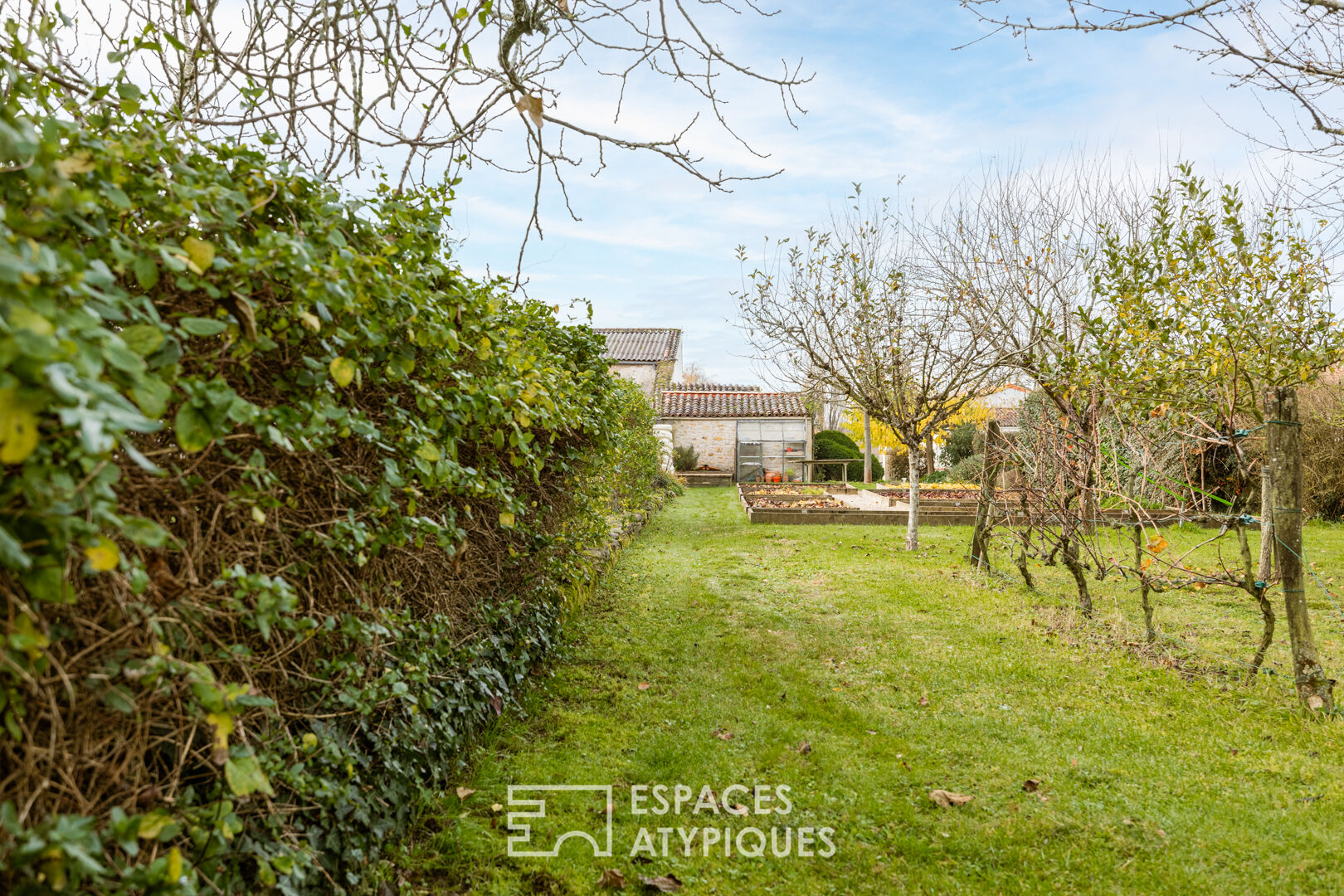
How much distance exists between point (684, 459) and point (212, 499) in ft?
83.9

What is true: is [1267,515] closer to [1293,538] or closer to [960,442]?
[1293,538]

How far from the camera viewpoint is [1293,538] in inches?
189

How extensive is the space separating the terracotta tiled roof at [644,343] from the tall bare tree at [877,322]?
17.7 m

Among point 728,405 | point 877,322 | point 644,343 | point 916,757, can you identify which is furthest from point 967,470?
point 916,757

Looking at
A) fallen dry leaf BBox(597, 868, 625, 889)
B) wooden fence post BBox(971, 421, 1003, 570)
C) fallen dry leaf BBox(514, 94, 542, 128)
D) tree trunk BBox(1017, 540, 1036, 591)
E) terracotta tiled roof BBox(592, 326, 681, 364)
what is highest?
terracotta tiled roof BBox(592, 326, 681, 364)

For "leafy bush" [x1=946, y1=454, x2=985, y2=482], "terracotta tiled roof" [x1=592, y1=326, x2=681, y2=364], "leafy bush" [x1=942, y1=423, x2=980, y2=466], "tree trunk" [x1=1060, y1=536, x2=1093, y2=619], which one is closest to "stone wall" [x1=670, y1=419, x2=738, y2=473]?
"terracotta tiled roof" [x1=592, y1=326, x2=681, y2=364]

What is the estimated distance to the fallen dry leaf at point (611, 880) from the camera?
289cm

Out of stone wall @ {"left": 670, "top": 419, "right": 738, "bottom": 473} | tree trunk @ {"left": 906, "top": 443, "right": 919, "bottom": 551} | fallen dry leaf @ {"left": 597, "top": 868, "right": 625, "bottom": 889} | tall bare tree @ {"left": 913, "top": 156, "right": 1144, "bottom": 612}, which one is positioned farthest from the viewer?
stone wall @ {"left": 670, "top": 419, "right": 738, "bottom": 473}

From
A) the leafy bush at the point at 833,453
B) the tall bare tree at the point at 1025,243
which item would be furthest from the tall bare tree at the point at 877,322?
the leafy bush at the point at 833,453

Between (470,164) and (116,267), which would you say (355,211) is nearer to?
(116,267)

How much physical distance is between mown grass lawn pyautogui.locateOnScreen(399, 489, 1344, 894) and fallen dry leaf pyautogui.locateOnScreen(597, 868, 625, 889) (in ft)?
0.14

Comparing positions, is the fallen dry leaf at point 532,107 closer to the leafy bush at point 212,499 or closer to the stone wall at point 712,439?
the leafy bush at point 212,499

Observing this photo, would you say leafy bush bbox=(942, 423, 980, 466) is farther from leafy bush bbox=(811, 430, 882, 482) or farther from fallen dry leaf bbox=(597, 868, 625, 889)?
fallen dry leaf bbox=(597, 868, 625, 889)

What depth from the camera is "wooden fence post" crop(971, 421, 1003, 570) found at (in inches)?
340
